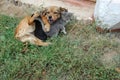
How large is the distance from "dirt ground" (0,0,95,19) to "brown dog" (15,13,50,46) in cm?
70

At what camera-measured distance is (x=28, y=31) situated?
462 centimetres

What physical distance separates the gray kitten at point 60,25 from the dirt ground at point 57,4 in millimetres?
422

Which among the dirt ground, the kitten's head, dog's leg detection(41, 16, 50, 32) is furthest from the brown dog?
the dirt ground

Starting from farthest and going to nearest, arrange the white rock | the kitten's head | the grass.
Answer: the kitten's head < the white rock < the grass

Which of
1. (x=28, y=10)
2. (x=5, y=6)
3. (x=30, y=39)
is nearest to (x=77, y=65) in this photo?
(x=30, y=39)

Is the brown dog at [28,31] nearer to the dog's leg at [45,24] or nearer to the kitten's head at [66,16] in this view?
the dog's leg at [45,24]

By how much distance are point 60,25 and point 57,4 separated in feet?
3.11

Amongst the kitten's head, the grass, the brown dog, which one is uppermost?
the kitten's head

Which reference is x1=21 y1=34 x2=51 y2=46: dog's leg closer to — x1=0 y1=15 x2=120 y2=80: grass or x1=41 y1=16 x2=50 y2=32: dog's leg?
x1=0 y1=15 x2=120 y2=80: grass

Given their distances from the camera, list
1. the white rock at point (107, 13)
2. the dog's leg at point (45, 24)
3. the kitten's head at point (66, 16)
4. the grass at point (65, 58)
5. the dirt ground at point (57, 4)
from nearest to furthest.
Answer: the grass at point (65, 58)
the white rock at point (107, 13)
the dog's leg at point (45, 24)
the kitten's head at point (66, 16)
the dirt ground at point (57, 4)

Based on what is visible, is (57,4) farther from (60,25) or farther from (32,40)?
(32,40)

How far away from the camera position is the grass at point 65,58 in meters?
3.96

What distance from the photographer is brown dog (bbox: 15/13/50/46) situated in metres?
4.46

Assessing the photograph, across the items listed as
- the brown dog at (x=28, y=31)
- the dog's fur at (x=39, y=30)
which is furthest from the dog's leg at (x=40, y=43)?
the dog's fur at (x=39, y=30)
